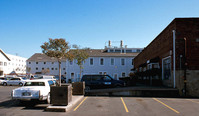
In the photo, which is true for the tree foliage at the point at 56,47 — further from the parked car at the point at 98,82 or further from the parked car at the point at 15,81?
the parked car at the point at 15,81

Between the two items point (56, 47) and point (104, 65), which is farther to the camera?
point (104, 65)

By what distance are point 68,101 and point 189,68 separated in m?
11.7

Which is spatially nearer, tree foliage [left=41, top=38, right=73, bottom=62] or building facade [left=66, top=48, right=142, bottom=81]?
tree foliage [left=41, top=38, right=73, bottom=62]

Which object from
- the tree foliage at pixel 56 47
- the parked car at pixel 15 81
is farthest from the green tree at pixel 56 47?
the parked car at pixel 15 81

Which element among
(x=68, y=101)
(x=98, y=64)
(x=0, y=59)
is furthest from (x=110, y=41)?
(x=68, y=101)

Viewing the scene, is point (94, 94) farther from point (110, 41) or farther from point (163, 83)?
point (110, 41)

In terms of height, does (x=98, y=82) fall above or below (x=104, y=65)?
below

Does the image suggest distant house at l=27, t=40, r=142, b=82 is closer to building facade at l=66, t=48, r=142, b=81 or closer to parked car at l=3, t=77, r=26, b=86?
building facade at l=66, t=48, r=142, b=81

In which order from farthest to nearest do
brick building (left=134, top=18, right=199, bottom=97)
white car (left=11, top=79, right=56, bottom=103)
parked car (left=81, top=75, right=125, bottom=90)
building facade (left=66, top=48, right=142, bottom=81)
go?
building facade (left=66, top=48, right=142, bottom=81)
parked car (left=81, top=75, right=125, bottom=90)
brick building (left=134, top=18, right=199, bottom=97)
white car (left=11, top=79, right=56, bottom=103)

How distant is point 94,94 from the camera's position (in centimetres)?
1680

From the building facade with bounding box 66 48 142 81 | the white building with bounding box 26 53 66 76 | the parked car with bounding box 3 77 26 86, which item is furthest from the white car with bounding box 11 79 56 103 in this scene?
the white building with bounding box 26 53 66 76

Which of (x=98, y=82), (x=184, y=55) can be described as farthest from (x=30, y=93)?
(x=184, y=55)

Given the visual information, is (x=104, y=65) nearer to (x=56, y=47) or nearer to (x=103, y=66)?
(x=103, y=66)

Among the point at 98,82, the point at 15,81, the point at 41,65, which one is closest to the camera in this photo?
the point at 98,82
